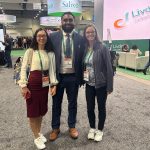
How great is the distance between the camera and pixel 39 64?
2.60 metres

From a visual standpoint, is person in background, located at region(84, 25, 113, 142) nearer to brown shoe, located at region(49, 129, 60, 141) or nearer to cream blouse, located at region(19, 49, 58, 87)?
cream blouse, located at region(19, 49, 58, 87)

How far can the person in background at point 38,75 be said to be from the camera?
2.58 metres

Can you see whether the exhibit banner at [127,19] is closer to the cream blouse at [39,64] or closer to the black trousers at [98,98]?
the black trousers at [98,98]

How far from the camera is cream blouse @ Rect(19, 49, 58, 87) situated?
2570 millimetres

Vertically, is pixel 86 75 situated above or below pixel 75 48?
below

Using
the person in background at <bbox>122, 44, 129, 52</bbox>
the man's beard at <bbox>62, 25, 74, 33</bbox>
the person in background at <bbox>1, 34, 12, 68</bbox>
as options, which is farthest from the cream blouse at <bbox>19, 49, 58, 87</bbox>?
the person in background at <bbox>122, 44, 129, 52</bbox>

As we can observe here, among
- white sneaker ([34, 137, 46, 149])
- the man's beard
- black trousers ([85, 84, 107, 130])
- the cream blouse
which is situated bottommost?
white sneaker ([34, 137, 46, 149])

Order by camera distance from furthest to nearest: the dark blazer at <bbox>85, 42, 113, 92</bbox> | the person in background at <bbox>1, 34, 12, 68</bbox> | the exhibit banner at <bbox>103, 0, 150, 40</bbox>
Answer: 1. the person in background at <bbox>1, 34, 12, 68</bbox>
2. the exhibit banner at <bbox>103, 0, 150, 40</bbox>
3. the dark blazer at <bbox>85, 42, 113, 92</bbox>

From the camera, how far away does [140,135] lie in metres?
3.17

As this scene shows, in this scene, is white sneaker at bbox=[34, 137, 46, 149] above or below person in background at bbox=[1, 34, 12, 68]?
below

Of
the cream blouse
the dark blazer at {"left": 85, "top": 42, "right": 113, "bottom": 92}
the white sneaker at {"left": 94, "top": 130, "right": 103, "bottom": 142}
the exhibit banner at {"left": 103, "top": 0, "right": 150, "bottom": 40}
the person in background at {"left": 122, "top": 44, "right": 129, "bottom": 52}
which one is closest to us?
the cream blouse

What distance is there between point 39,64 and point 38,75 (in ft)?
0.37

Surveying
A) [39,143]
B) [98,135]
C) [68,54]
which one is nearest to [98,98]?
[98,135]

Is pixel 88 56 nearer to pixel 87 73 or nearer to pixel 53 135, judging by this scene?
pixel 87 73
